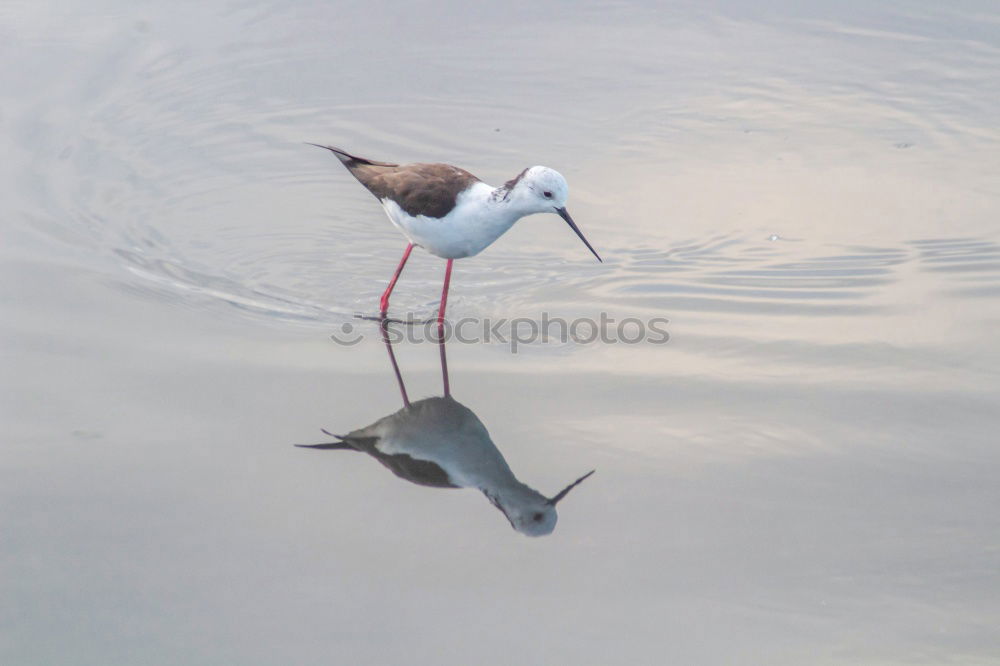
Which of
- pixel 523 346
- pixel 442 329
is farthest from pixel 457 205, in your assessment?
pixel 523 346

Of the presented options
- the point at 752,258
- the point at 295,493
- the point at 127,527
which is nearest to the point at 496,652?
the point at 295,493

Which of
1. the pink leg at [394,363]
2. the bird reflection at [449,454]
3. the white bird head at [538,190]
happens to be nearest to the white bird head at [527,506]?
the bird reflection at [449,454]

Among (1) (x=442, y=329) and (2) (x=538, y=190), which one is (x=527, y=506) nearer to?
(1) (x=442, y=329)

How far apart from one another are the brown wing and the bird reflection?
0.95m

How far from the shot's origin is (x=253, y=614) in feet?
10.9

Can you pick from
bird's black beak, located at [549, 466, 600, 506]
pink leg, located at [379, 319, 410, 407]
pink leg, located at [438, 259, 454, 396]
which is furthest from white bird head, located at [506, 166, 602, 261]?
bird's black beak, located at [549, 466, 600, 506]

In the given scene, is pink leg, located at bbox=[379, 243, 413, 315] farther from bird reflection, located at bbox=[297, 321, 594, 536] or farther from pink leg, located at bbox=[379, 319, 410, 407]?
bird reflection, located at bbox=[297, 321, 594, 536]

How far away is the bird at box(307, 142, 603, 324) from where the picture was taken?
16.0 feet

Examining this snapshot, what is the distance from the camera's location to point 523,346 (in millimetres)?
4832

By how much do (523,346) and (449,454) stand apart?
0.88m

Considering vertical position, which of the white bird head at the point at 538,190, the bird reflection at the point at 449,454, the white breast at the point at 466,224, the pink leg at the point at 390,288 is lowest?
the bird reflection at the point at 449,454

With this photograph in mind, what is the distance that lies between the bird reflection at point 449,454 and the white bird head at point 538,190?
915 millimetres

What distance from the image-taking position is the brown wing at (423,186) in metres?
5.02

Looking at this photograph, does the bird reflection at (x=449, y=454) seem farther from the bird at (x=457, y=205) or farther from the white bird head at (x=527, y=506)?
the bird at (x=457, y=205)
